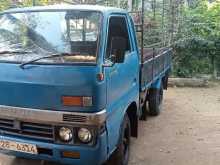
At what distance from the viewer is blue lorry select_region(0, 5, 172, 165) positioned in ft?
12.2

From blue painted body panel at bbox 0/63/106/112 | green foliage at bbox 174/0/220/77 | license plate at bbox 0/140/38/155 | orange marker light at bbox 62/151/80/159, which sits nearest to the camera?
blue painted body panel at bbox 0/63/106/112

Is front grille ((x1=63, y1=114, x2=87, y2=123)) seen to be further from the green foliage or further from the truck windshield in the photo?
the green foliage

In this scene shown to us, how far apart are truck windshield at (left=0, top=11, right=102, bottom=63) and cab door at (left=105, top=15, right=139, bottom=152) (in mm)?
245

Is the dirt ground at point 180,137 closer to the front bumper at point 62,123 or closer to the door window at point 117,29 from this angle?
the front bumper at point 62,123

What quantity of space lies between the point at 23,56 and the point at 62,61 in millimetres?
509

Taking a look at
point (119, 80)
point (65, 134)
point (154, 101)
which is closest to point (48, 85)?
point (65, 134)

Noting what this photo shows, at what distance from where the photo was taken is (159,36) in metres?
8.60

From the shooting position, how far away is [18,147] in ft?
13.2

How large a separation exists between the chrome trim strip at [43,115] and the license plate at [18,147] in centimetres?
29

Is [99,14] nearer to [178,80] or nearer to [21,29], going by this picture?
[21,29]

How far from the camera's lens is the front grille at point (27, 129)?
3.86 m

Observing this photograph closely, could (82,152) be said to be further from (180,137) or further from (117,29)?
(180,137)

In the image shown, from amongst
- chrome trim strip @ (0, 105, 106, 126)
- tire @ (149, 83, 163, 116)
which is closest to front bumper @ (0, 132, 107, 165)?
chrome trim strip @ (0, 105, 106, 126)

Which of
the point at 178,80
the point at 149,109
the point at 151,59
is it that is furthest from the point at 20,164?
the point at 178,80
